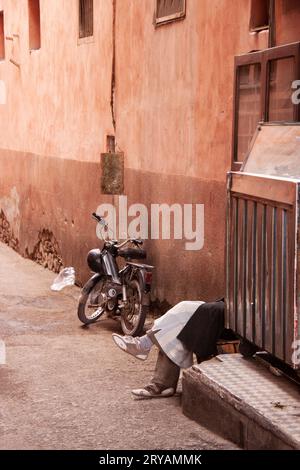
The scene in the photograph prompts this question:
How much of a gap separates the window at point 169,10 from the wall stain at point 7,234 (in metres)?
6.95

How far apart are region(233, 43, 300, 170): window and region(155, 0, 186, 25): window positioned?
162 centimetres

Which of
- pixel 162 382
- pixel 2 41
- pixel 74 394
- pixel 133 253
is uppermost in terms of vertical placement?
pixel 2 41

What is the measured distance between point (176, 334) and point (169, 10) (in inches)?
166

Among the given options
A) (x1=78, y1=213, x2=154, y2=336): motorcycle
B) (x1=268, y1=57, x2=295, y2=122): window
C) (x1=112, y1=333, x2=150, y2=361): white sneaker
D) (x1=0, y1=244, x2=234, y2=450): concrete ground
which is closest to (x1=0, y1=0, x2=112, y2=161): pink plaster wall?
(x1=78, y1=213, x2=154, y2=336): motorcycle

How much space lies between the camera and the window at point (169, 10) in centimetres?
885

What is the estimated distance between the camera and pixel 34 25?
46.9 feet

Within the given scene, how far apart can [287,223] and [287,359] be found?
716 mm

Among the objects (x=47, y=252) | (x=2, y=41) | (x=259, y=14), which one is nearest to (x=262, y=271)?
(x=259, y=14)

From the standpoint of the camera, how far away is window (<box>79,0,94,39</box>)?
1152cm

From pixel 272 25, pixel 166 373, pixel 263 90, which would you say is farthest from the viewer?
pixel 272 25

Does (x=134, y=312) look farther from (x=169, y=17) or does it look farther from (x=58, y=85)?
(x=58, y=85)

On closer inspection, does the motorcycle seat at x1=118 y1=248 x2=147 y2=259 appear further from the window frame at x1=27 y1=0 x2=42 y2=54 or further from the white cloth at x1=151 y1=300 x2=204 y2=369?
the window frame at x1=27 y1=0 x2=42 y2=54

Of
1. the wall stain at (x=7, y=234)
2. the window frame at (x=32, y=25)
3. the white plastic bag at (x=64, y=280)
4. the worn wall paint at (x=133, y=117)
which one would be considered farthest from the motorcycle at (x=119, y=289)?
the wall stain at (x=7, y=234)

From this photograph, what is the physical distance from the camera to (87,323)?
30.6 ft
